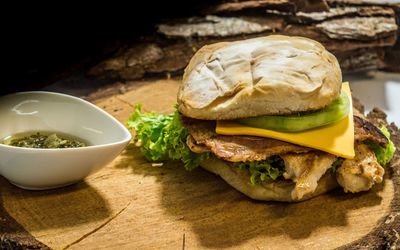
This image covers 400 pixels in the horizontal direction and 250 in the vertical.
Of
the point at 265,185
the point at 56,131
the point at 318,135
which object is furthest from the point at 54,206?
the point at 318,135

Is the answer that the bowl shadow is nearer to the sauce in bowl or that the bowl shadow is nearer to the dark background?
the sauce in bowl

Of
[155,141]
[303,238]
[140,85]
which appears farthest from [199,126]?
[140,85]

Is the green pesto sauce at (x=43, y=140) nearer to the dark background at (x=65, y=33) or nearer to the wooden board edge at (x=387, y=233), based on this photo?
the dark background at (x=65, y=33)

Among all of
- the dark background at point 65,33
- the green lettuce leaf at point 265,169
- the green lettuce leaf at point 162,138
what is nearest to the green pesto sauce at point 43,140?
the green lettuce leaf at point 162,138

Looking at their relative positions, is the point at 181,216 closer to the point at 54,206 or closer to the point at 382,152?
the point at 54,206

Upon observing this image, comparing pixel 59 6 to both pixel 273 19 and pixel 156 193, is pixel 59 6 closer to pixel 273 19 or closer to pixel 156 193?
pixel 273 19
